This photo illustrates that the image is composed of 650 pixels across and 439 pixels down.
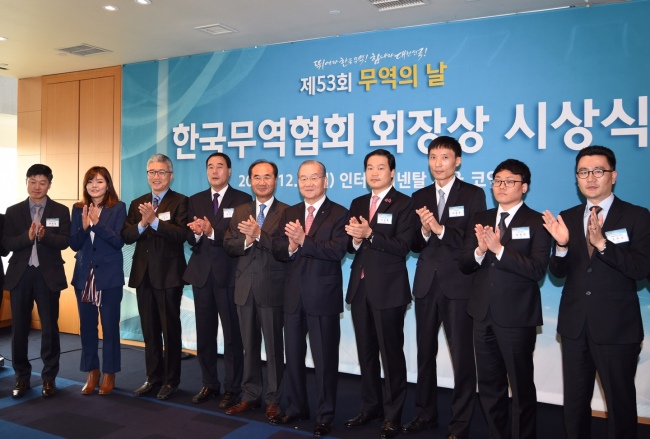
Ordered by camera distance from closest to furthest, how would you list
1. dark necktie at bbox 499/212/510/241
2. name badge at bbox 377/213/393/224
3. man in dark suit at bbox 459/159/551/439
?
1. man in dark suit at bbox 459/159/551/439
2. dark necktie at bbox 499/212/510/241
3. name badge at bbox 377/213/393/224

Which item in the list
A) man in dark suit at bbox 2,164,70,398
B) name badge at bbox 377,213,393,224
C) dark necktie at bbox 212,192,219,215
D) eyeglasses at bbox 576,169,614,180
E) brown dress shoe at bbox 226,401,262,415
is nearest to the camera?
eyeglasses at bbox 576,169,614,180

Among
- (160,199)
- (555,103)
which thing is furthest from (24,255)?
(555,103)

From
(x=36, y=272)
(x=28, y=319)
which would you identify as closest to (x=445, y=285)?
(x=36, y=272)

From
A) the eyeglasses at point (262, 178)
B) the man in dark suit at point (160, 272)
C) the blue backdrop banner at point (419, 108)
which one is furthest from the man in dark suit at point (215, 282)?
the blue backdrop banner at point (419, 108)

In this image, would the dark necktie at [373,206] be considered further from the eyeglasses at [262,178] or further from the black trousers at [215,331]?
the black trousers at [215,331]

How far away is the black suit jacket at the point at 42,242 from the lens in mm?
4500

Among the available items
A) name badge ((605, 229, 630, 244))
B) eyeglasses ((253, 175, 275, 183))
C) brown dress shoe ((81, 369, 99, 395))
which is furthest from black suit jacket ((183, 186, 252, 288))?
name badge ((605, 229, 630, 244))

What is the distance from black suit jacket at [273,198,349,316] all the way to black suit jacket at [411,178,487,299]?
523 millimetres

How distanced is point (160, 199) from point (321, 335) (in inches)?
70.2

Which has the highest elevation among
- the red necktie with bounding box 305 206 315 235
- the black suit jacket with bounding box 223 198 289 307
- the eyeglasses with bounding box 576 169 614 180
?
the eyeglasses with bounding box 576 169 614 180

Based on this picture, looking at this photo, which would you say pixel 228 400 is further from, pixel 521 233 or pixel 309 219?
pixel 521 233

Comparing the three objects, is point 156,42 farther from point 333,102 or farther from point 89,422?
point 89,422

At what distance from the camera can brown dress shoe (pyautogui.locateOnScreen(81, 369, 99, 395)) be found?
462 centimetres

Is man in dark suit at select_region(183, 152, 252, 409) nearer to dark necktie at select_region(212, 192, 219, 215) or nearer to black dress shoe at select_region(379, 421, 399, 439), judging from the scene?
dark necktie at select_region(212, 192, 219, 215)
